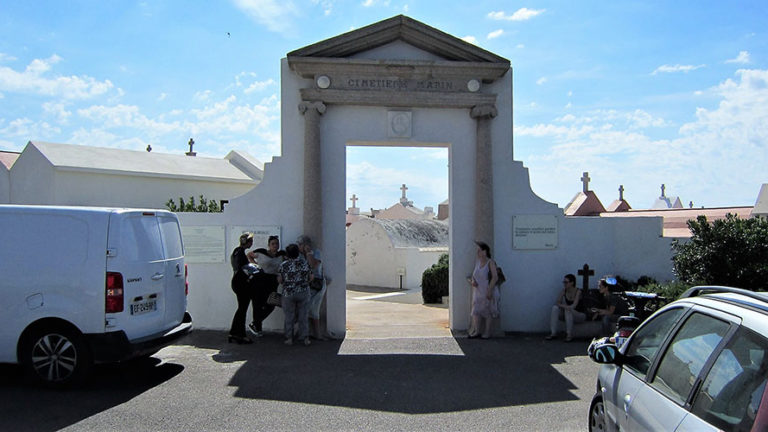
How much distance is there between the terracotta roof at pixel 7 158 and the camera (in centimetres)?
2021

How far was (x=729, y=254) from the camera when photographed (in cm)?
810

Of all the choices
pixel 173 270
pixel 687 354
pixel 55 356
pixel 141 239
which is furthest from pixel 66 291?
pixel 687 354

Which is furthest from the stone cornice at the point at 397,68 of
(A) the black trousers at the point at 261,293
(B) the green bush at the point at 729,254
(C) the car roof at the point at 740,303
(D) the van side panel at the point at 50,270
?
(C) the car roof at the point at 740,303

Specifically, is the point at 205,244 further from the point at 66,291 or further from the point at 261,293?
the point at 66,291

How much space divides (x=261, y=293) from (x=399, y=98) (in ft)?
12.8

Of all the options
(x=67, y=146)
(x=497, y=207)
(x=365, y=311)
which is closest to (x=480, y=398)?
(x=497, y=207)

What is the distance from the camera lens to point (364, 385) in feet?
22.6

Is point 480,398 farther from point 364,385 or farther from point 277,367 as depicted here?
point 277,367

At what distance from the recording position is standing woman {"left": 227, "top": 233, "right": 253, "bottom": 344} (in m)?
9.12

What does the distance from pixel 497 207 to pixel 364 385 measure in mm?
4480

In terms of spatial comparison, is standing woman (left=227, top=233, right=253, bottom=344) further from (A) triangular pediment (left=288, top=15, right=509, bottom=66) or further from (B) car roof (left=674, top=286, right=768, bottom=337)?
(B) car roof (left=674, top=286, right=768, bottom=337)

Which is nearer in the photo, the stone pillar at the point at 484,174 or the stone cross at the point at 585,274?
the stone pillar at the point at 484,174

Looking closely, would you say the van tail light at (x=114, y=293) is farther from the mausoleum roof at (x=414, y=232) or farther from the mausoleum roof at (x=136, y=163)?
the mausoleum roof at (x=414, y=232)

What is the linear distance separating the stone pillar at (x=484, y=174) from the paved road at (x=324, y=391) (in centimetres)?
195
